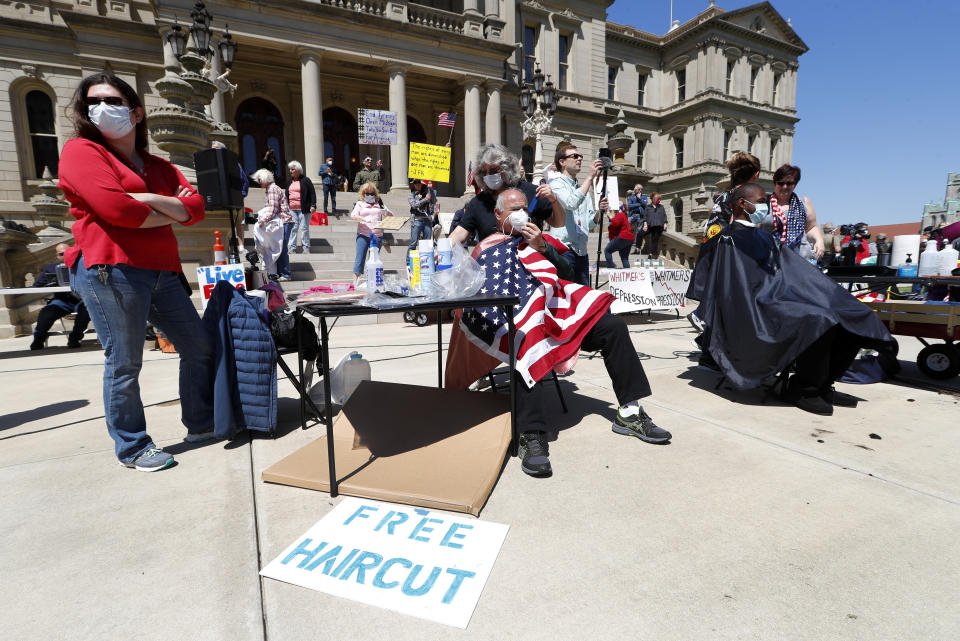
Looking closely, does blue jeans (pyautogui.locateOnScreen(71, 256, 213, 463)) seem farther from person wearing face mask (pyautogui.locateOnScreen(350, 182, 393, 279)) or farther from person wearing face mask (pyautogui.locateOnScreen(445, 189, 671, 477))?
person wearing face mask (pyautogui.locateOnScreen(350, 182, 393, 279))

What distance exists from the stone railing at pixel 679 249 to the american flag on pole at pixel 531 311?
641 inches

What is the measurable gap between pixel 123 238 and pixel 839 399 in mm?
4700

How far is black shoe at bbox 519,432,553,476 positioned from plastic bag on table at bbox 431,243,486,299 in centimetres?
83

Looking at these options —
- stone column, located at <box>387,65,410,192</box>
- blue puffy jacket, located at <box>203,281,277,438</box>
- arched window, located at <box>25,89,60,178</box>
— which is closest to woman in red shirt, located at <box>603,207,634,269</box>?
blue puffy jacket, located at <box>203,281,277,438</box>

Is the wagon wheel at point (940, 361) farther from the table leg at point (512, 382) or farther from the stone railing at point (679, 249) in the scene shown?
the stone railing at point (679, 249)

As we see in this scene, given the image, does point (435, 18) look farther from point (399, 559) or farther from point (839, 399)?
point (399, 559)

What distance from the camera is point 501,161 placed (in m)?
2.81

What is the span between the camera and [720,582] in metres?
1.51

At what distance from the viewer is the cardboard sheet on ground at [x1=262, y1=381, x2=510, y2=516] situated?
2113mm

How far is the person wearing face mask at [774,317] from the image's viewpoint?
10.3ft

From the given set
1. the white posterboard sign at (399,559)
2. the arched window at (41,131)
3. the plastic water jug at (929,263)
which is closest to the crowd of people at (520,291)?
the white posterboard sign at (399,559)

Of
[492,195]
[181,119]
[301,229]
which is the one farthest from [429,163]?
[492,195]

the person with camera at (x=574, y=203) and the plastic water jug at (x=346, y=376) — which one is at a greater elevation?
the person with camera at (x=574, y=203)

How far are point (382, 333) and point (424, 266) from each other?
14.5ft
